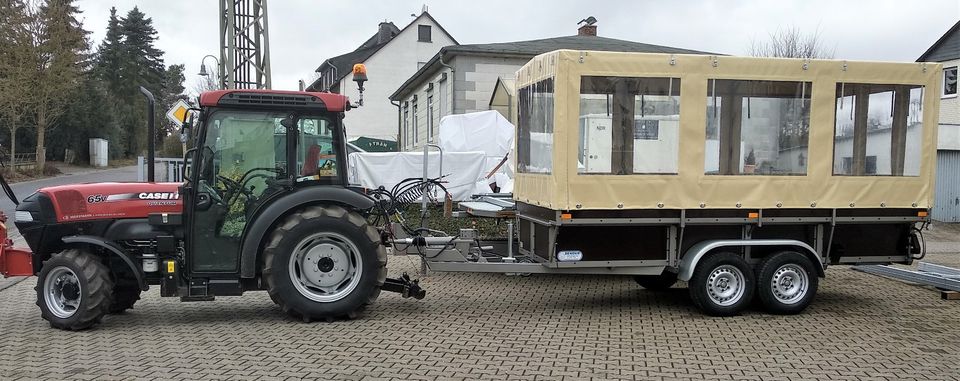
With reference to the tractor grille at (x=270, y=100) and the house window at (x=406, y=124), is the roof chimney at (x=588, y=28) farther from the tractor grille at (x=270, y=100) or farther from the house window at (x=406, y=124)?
the tractor grille at (x=270, y=100)

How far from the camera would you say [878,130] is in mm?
7461

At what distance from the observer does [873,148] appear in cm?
745

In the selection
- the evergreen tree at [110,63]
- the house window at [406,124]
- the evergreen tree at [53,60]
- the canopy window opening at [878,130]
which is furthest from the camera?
the evergreen tree at [110,63]

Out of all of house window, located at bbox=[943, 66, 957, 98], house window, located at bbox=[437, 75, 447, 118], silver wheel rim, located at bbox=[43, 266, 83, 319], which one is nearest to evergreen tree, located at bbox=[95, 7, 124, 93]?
house window, located at bbox=[437, 75, 447, 118]

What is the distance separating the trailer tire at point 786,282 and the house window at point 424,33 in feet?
134

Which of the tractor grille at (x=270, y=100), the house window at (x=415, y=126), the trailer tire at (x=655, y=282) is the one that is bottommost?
the trailer tire at (x=655, y=282)

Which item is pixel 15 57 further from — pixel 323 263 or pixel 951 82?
pixel 951 82

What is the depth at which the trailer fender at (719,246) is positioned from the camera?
705cm

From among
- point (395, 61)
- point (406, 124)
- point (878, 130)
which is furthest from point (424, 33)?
point (878, 130)

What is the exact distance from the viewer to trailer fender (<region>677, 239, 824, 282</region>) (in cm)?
705

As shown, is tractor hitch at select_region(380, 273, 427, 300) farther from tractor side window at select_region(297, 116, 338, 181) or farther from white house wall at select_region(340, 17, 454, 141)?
white house wall at select_region(340, 17, 454, 141)

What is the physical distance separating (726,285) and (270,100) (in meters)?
4.78

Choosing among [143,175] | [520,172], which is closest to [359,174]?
[143,175]

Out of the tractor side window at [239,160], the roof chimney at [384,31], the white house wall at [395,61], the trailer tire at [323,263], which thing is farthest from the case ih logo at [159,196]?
the roof chimney at [384,31]
